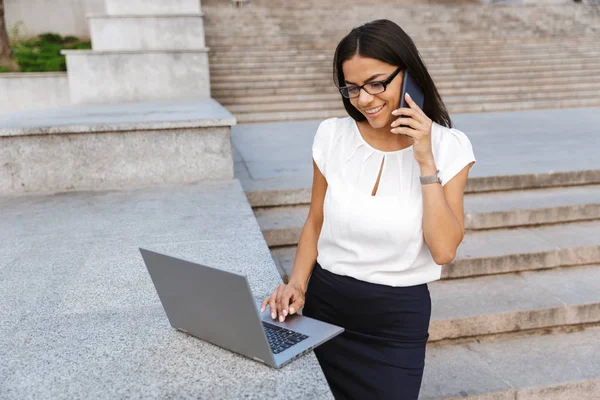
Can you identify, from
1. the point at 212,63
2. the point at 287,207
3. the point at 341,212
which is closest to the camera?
the point at 341,212

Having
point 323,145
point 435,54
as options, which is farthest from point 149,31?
point 323,145

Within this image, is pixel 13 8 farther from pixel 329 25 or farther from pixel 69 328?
pixel 69 328

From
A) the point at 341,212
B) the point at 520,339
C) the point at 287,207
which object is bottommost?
the point at 520,339

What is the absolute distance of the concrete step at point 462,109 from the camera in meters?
9.52

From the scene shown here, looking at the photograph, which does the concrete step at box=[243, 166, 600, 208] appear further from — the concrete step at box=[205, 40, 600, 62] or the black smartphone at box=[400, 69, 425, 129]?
the concrete step at box=[205, 40, 600, 62]

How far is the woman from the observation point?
2086mm

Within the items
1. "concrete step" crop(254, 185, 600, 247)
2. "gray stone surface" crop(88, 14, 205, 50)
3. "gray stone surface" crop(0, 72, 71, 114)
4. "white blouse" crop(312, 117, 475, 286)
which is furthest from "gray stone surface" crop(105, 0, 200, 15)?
"white blouse" crop(312, 117, 475, 286)

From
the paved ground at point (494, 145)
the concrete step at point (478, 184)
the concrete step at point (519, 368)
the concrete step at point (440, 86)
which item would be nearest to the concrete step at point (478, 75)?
the concrete step at point (440, 86)

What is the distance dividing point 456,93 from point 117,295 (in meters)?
9.02

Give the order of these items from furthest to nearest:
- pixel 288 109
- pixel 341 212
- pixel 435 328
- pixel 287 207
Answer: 1. pixel 288 109
2. pixel 287 207
3. pixel 435 328
4. pixel 341 212

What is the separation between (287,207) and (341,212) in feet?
9.14

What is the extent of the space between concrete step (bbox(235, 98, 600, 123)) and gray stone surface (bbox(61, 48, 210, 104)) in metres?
1.32

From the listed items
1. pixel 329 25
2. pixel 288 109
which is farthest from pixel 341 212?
pixel 329 25

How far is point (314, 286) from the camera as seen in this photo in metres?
2.47
